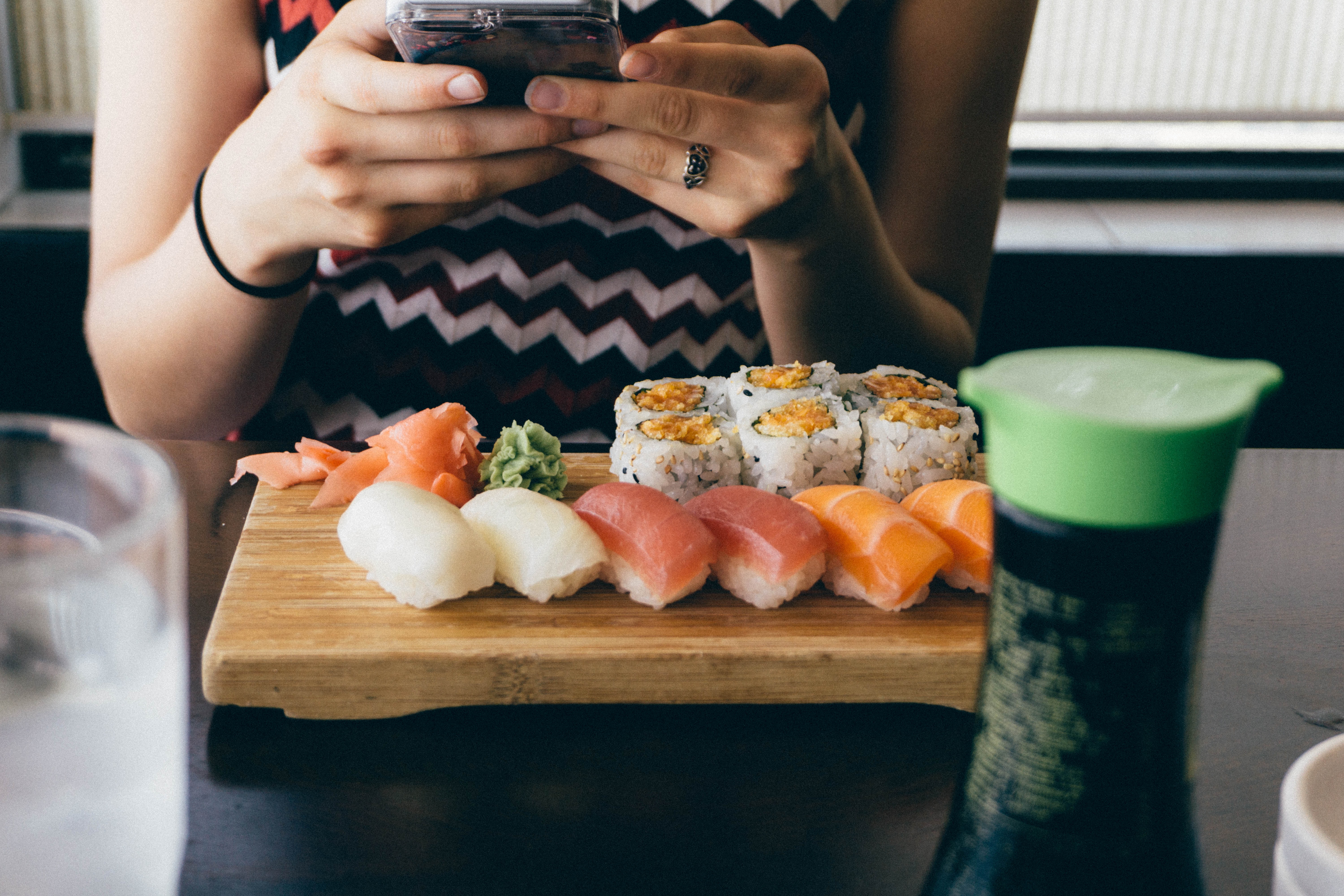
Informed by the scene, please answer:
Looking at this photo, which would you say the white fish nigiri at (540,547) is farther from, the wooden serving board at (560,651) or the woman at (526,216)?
the woman at (526,216)

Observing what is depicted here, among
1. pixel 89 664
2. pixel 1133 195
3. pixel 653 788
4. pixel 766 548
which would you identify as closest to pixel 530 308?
pixel 766 548

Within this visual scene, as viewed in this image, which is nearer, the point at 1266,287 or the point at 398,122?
the point at 398,122

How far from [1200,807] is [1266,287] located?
231cm

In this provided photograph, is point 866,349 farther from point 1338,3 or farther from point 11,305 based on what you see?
point 1338,3

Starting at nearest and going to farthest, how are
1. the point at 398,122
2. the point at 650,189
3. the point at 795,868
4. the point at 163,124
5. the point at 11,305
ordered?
the point at 795,868, the point at 398,122, the point at 650,189, the point at 163,124, the point at 11,305

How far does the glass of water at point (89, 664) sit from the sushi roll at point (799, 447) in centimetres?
73

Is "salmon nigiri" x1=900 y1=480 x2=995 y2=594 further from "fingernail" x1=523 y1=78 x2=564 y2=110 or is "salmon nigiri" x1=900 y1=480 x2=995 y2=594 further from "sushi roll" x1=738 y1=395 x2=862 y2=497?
"fingernail" x1=523 y1=78 x2=564 y2=110

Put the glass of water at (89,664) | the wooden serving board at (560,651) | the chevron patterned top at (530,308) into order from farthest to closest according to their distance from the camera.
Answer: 1. the chevron patterned top at (530,308)
2. the wooden serving board at (560,651)
3. the glass of water at (89,664)

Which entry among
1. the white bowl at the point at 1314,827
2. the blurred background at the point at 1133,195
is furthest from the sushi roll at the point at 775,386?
the blurred background at the point at 1133,195

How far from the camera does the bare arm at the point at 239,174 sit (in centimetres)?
90

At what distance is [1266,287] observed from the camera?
8.22 ft

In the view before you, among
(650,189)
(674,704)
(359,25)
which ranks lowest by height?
(674,704)

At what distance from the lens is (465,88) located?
83 cm

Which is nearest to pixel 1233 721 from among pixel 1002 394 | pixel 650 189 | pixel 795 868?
pixel 795 868
